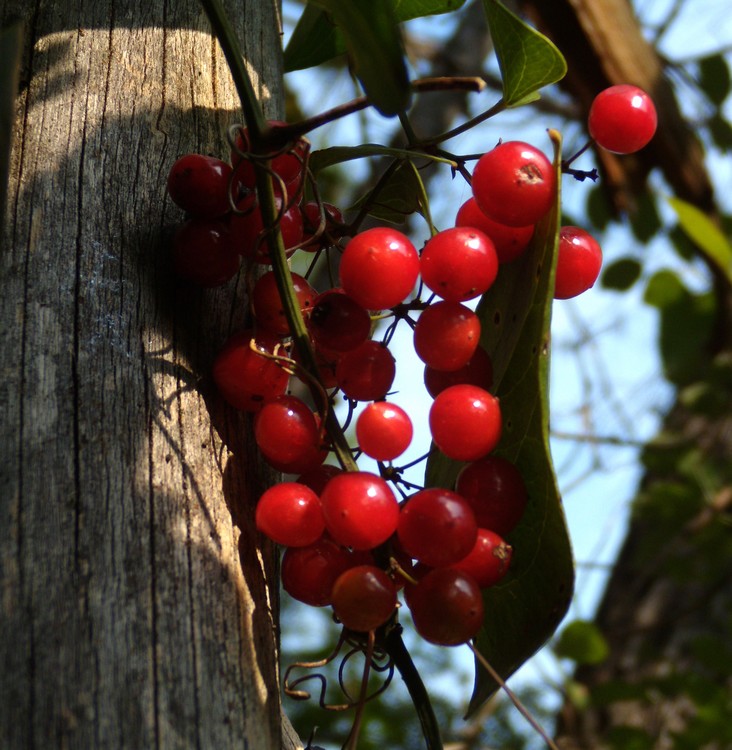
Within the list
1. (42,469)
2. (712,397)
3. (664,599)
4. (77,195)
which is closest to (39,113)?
(77,195)

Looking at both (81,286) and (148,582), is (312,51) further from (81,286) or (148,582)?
(148,582)

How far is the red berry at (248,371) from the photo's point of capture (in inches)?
23.5

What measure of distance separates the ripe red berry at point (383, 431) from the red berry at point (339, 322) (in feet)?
0.16

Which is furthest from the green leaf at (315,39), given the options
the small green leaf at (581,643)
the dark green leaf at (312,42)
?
the small green leaf at (581,643)

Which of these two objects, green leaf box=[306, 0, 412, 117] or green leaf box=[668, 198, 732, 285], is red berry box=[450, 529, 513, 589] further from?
green leaf box=[668, 198, 732, 285]

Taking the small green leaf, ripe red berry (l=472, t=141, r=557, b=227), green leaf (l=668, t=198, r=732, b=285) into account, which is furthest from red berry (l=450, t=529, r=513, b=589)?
the small green leaf

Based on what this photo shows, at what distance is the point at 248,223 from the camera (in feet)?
2.06

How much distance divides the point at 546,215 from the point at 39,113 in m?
0.39

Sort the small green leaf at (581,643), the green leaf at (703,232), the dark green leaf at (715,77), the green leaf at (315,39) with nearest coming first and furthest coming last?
the green leaf at (315,39)
the green leaf at (703,232)
the small green leaf at (581,643)
the dark green leaf at (715,77)

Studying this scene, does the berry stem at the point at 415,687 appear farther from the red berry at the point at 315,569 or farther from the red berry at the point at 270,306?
the red berry at the point at 270,306

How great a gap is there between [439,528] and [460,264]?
175 millimetres

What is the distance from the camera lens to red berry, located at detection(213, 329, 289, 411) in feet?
A: 1.96

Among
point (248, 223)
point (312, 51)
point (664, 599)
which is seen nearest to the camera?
point (248, 223)

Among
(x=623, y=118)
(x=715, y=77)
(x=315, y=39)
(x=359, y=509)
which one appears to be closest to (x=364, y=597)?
(x=359, y=509)
